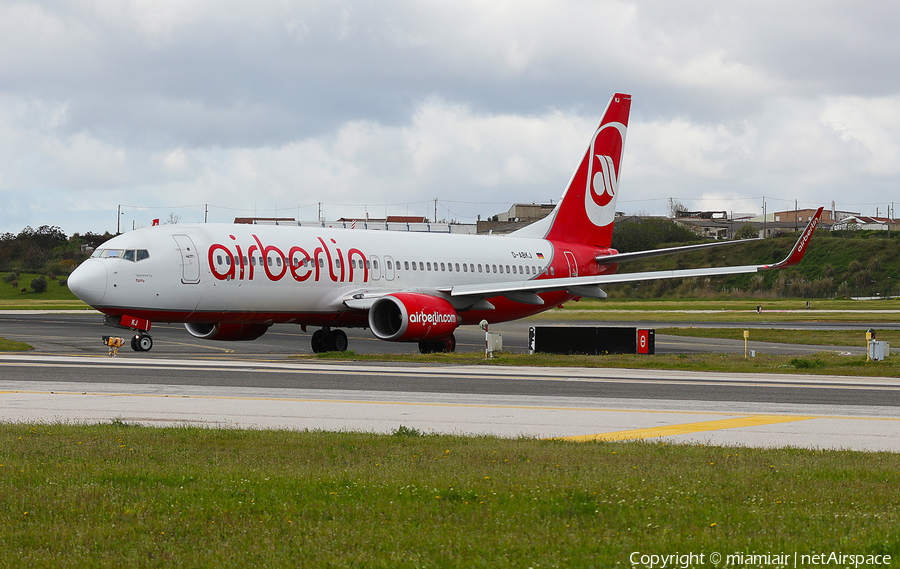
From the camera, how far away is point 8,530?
7.32 meters

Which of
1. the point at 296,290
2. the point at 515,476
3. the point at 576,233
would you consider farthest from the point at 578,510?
the point at 576,233

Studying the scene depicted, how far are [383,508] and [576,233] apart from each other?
3519 centimetres

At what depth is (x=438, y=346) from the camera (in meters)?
33.7

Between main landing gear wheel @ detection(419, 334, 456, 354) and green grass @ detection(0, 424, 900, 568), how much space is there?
21.5 m

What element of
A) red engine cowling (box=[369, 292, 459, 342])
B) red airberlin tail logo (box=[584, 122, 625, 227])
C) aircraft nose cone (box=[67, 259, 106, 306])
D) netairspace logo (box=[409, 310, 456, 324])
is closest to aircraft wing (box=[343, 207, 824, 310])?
red engine cowling (box=[369, 292, 459, 342])

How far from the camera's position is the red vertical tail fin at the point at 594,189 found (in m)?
41.5

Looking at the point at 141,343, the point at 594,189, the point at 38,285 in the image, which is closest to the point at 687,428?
the point at 141,343

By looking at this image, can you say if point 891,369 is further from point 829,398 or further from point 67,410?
point 67,410

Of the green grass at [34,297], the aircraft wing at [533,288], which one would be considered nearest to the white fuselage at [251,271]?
the aircraft wing at [533,288]

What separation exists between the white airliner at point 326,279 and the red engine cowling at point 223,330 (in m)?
0.04

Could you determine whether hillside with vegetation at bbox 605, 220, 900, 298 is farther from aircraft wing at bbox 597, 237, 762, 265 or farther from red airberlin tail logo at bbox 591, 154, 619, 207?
aircraft wing at bbox 597, 237, 762, 265

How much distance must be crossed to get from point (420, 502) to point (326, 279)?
23923 millimetres

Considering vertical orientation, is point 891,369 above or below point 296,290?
below

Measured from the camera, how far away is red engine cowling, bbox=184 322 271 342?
3244 cm
